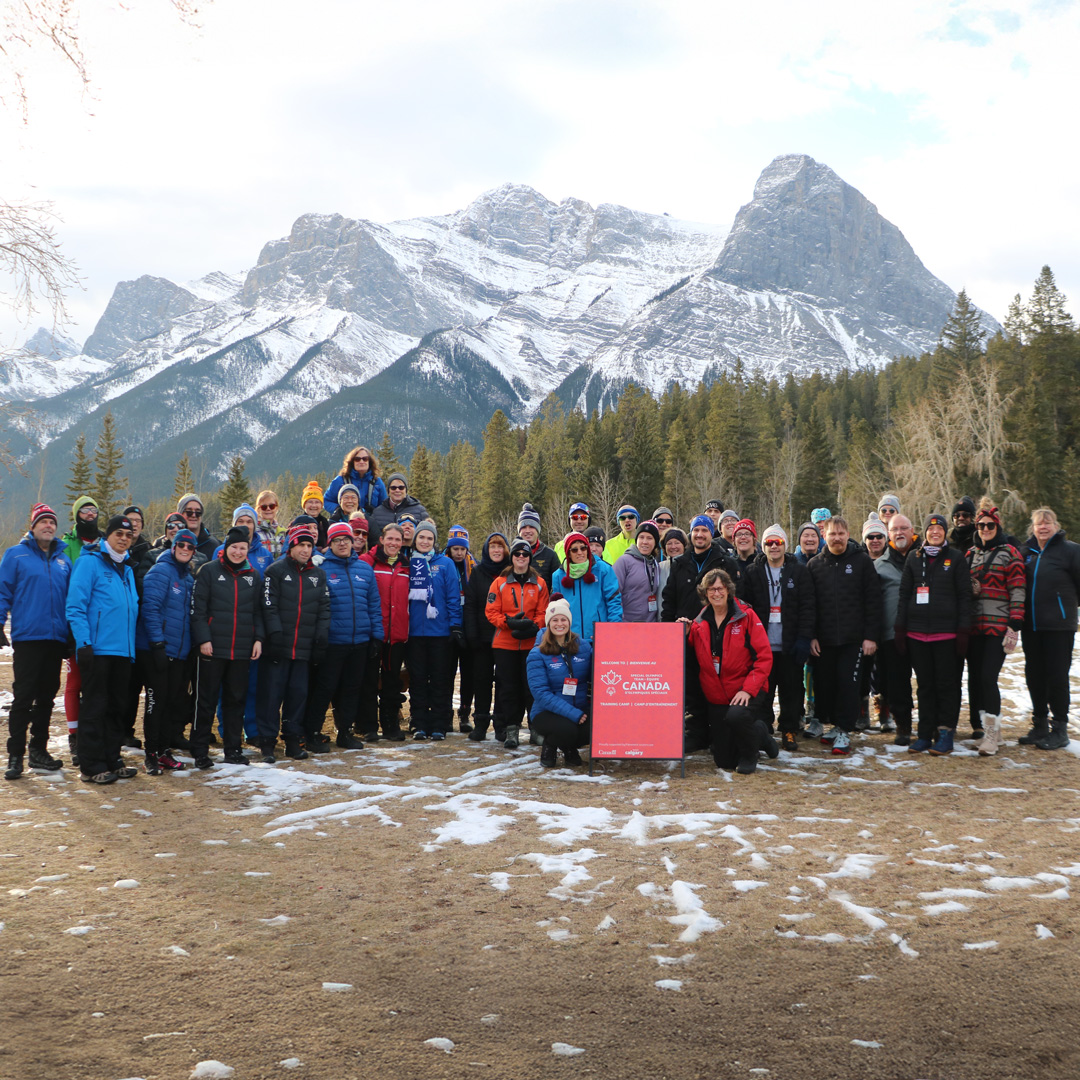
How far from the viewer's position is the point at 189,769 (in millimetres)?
7754

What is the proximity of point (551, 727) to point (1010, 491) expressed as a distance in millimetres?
41333

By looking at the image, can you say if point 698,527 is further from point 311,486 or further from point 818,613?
point 311,486

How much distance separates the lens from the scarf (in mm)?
9297

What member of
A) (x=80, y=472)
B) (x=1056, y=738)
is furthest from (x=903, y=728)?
(x=80, y=472)

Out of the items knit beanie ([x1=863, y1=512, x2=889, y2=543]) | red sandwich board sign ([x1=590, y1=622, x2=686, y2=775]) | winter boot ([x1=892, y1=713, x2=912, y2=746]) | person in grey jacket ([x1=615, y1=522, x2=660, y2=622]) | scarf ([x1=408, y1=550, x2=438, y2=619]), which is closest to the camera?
red sandwich board sign ([x1=590, y1=622, x2=686, y2=775])

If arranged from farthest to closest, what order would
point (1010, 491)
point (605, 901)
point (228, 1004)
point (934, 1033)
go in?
1. point (1010, 491)
2. point (605, 901)
3. point (228, 1004)
4. point (934, 1033)

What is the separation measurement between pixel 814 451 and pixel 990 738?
212 ft

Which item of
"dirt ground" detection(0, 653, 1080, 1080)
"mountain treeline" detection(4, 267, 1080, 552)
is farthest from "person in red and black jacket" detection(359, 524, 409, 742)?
"mountain treeline" detection(4, 267, 1080, 552)

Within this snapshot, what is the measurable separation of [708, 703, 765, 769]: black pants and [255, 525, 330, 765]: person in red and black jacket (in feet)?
13.3

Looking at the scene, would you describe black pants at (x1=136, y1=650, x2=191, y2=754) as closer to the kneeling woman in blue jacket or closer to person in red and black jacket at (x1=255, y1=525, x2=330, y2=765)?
person in red and black jacket at (x1=255, y1=525, x2=330, y2=765)

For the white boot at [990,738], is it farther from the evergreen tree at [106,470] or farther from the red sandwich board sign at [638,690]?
the evergreen tree at [106,470]

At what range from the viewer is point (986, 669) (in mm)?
8398

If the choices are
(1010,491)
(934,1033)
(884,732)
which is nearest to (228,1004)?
(934,1033)

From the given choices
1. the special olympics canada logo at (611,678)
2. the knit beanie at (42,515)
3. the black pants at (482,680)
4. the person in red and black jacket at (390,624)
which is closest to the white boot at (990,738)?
the special olympics canada logo at (611,678)
